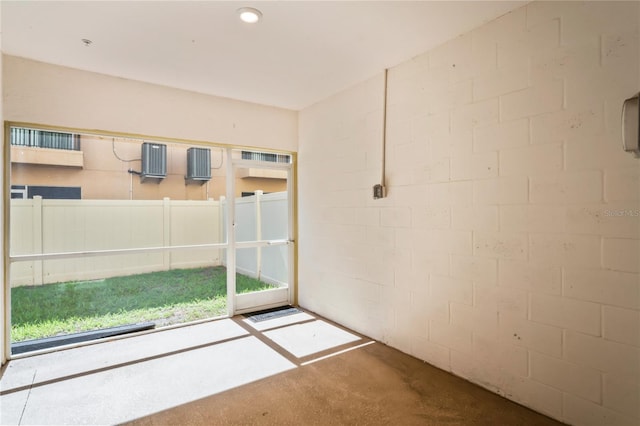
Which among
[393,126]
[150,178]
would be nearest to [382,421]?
[393,126]

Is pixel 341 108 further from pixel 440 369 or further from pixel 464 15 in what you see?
pixel 440 369

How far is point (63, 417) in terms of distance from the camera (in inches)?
83.0

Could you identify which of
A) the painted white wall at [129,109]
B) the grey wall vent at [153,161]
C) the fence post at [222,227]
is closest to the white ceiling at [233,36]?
the painted white wall at [129,109]

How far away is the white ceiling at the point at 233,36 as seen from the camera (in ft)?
7.22

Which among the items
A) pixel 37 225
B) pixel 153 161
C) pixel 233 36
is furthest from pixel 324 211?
pixel 37 225

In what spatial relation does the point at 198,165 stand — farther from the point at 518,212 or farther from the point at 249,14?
the point at 518,212

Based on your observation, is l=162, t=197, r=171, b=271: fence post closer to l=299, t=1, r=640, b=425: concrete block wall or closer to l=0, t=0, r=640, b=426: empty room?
l=0, t=0, r=640, b=426: empty room

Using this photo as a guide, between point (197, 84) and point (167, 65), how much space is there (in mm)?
466

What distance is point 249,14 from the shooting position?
7.40ft

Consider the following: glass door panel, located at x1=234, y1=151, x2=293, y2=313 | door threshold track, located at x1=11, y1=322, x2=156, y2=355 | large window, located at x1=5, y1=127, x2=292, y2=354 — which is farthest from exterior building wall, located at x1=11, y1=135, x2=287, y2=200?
door threshold track, located at x1=11, y1=322, x2=156, y2=355

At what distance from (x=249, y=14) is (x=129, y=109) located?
184 cm

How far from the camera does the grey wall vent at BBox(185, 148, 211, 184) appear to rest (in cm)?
396

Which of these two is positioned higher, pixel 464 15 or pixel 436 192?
pixel 464 15

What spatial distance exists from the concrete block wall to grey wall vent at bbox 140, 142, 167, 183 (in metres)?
2.27
